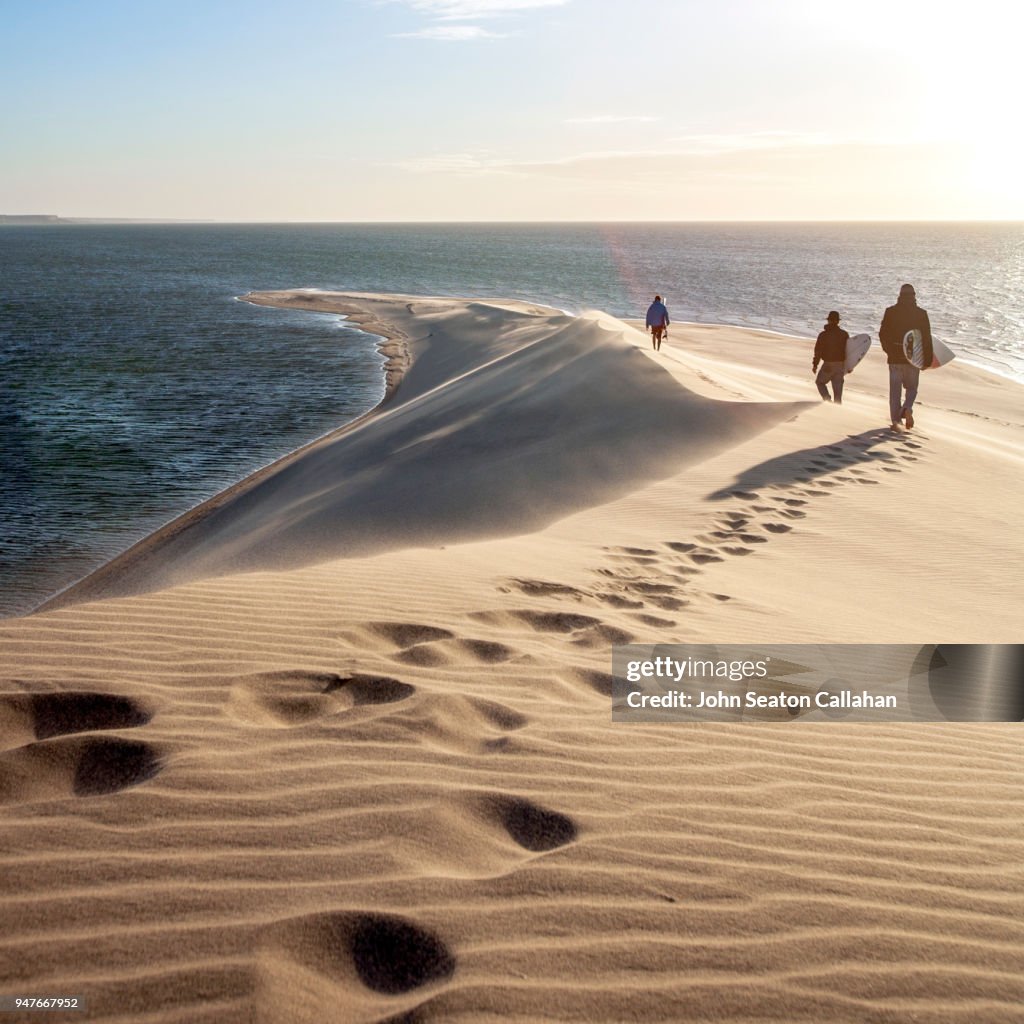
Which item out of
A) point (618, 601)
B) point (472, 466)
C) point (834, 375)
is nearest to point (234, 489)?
point (472, 466)

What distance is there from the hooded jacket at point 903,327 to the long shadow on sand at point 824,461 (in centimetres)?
108

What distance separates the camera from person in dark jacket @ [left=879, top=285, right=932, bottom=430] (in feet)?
40.6

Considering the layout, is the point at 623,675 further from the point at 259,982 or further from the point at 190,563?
the point at 190,563

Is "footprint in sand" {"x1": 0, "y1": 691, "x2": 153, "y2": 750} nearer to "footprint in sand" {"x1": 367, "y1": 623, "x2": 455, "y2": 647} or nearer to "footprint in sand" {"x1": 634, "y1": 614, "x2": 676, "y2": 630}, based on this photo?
"footprint in sand" {"x1": 367, "y1": 623, "x2": 455, "y2": 647}

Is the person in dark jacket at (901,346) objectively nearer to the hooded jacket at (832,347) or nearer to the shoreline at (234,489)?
the hooded jacket at (832,347)

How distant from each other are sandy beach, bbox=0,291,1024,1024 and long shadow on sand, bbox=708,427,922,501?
2378 mm

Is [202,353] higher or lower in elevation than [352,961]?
higher

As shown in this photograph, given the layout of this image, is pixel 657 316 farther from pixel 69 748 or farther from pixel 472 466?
pixel 69 748

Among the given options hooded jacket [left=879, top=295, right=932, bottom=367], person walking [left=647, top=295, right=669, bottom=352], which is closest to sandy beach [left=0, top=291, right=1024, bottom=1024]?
hooded jacket [left=879, top=295, right=932, bottom=367]

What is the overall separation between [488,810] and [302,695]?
3.82 ft

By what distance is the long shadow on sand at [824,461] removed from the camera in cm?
974

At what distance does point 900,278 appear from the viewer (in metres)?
74.1

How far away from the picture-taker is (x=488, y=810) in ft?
10.2

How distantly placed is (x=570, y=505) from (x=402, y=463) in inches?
142
